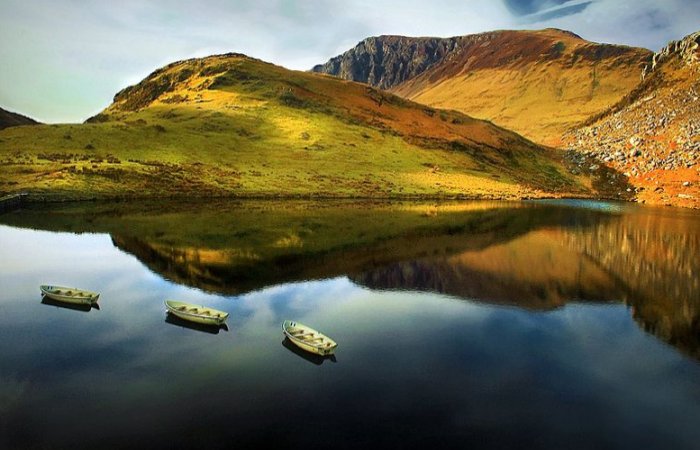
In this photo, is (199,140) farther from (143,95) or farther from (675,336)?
(675,336)

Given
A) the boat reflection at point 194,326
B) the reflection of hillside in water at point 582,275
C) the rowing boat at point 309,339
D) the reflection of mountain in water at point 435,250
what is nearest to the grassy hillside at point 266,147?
the reflection of mountain in water at point 435,250

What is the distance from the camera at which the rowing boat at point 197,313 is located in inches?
1080

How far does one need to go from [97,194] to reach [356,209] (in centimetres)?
4362

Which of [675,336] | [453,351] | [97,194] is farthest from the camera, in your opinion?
[97,194]

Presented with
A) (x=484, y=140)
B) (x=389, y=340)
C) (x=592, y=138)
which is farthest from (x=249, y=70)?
(x=389, y=340)

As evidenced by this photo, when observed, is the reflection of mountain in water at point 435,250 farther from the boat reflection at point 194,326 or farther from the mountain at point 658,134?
the mountain at point 658,134

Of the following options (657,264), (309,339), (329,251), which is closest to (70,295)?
(309,339)

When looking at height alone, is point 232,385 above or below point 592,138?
below

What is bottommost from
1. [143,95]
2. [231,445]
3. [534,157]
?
[231,445]

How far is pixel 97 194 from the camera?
8106cm

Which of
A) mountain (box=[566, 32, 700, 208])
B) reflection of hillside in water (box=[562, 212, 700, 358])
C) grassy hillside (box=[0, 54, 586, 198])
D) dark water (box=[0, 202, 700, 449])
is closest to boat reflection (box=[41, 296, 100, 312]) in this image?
dark water (box=[0, 202, 700, 449])

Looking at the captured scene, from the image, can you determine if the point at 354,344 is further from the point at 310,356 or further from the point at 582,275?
the point at 582,275

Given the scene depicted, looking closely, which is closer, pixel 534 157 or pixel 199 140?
pixel 199 140

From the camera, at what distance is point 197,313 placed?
28062 mm
